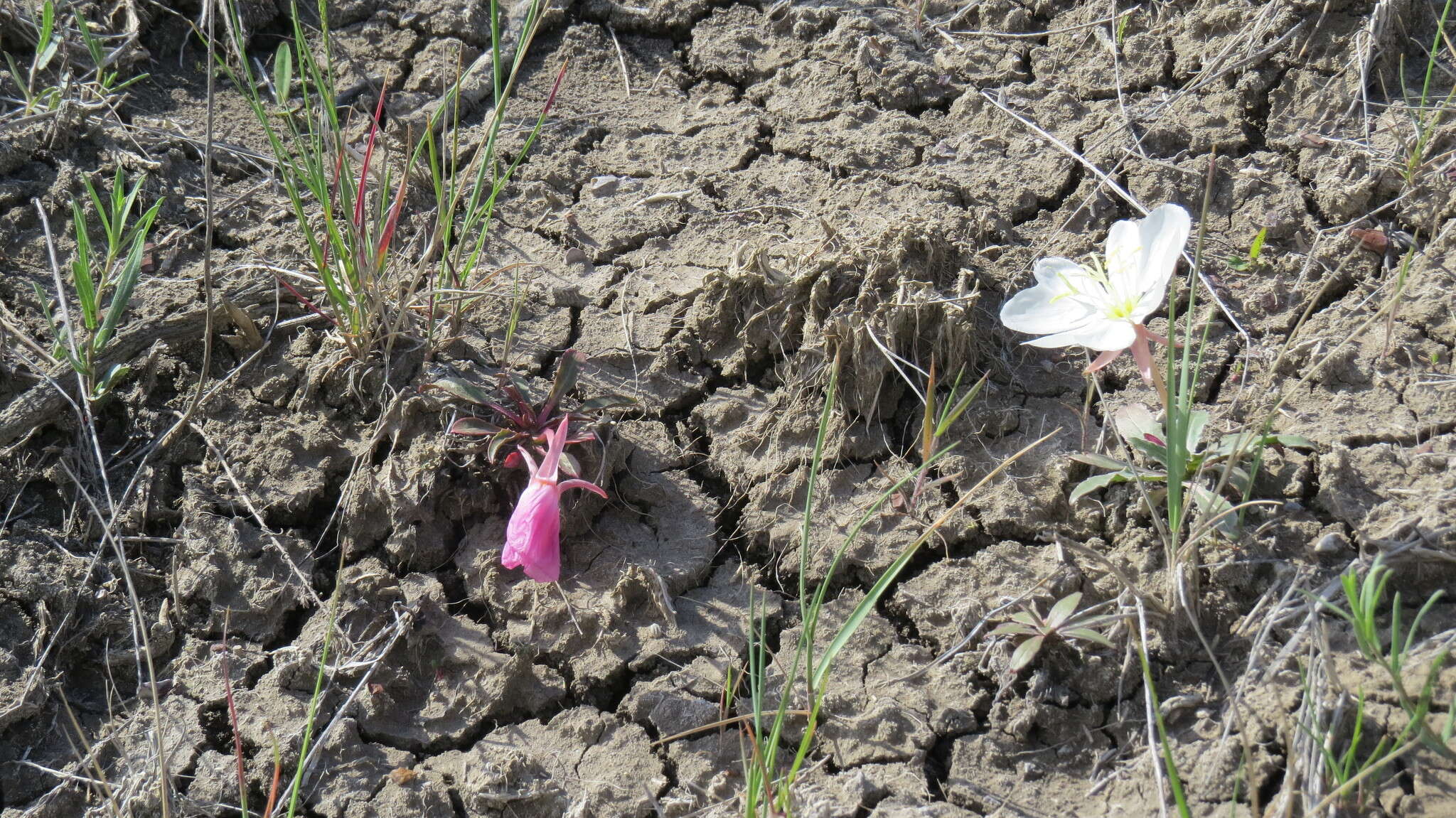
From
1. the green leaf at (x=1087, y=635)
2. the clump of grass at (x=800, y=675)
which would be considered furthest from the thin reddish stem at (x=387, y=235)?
the green leaf at (x=1087, y=635)

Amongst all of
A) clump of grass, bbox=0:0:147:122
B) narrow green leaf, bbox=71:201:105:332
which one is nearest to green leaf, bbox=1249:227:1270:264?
narrow green leaf, bbox=71:201:105:332

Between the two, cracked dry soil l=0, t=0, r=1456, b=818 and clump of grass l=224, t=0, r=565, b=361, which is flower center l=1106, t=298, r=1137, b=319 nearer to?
cracked dry soil l=0, t=0, r=1456, b=818

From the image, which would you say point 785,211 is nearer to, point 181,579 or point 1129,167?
point 1129,167

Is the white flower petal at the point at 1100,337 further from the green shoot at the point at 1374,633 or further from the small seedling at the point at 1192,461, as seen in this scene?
the green shoot at the point at 1374,633

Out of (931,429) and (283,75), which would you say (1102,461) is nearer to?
(931,429)

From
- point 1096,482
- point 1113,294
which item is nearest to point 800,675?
point 1096,482
